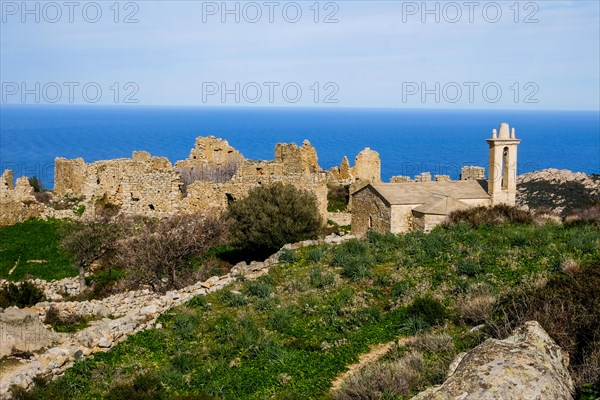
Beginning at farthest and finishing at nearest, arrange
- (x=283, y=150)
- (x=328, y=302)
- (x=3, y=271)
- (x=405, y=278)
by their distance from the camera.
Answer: (x=283, y=150)
(x=3, y=271)
(x=405, y=278)
(x=328, y=302)

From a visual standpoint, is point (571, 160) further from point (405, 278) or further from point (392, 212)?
point (405, 278)

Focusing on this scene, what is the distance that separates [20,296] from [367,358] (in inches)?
415

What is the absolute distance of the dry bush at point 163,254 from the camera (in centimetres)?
1789

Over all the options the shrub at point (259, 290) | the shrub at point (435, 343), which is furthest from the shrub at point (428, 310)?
the shrub at point (259, 290)

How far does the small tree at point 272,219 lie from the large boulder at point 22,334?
874 cm

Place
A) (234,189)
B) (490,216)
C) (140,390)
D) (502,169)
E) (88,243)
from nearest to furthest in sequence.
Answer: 1. (140,390)
2. (490,216)
3. (88,243)
4. (502,169)
5. (234,189)

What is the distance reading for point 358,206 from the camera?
25141mm

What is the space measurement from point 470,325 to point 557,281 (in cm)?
156

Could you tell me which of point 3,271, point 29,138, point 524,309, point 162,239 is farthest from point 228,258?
point 29,138

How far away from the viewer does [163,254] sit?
18062 mm

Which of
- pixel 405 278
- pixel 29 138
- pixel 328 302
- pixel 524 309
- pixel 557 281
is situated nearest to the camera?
pixel 524 309

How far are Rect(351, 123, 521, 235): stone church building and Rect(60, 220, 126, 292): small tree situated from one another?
8401 millimetres

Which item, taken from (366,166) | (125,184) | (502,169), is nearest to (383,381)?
(502,169)

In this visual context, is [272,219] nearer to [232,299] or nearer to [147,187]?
[232,299]
